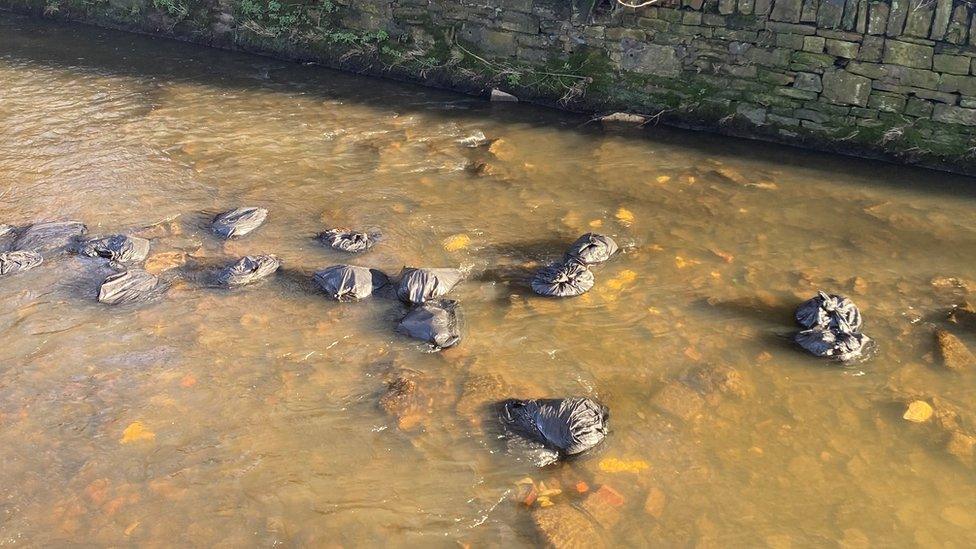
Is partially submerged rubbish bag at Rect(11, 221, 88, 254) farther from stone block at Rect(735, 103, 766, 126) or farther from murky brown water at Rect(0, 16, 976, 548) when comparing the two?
stone block at Rect(735, 103, 766, 126)

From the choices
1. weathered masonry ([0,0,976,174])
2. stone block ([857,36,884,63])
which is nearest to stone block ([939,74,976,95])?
weathered masonry ([0,0,976,174])

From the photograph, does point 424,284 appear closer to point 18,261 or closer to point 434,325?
point 434,325

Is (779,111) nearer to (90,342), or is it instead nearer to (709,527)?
(709,527)

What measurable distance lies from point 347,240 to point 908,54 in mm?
5791

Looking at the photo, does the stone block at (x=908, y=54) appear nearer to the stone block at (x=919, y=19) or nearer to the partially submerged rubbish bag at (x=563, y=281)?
the stone block at (x=919, y=19)

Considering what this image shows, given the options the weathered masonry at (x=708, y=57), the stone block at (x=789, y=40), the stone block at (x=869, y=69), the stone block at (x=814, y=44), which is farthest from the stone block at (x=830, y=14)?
the stone block at (x=869, y=69)

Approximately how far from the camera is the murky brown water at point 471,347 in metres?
3.96

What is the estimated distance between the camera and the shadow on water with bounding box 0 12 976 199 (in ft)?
25.4

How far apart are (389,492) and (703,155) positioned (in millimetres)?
5543

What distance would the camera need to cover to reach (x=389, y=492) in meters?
4.05

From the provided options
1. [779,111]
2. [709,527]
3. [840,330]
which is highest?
[779,111]

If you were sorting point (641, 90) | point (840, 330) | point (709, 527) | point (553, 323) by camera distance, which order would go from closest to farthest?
1. point (709, 527)
2. point (840, 330)
3. point (553, 323)
4. point (641, 90)

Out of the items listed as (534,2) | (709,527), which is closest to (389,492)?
(709,527)

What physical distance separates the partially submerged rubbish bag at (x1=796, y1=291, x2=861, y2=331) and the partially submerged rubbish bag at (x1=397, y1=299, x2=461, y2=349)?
2.51 metres
